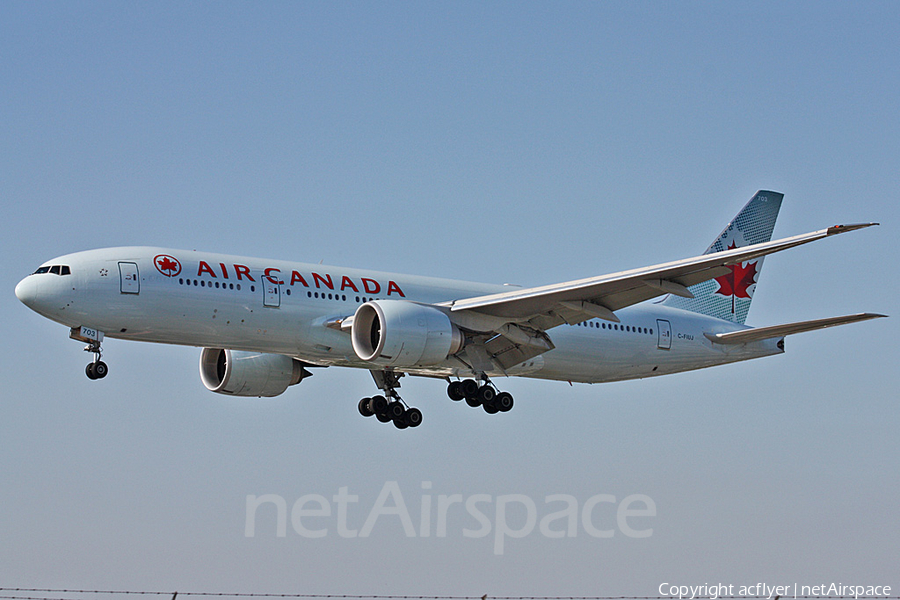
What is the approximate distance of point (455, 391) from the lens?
35188 mm

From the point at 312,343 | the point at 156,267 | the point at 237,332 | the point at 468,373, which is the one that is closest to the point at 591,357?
the point at 468,373

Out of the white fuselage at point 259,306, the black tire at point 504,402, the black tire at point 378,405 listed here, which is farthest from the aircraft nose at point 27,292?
the black tire at point 504,402

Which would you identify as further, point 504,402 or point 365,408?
point 365,408

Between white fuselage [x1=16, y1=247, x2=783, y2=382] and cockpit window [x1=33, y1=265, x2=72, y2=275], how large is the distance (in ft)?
0.37

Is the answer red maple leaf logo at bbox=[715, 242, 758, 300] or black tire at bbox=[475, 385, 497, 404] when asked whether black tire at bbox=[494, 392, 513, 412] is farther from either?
red maple leaf logo at bbox=[715, 242, 758, 300]

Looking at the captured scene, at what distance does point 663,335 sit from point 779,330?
4232 millimetres

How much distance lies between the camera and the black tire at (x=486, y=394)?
114 ft

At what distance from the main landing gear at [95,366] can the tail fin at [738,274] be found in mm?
19417

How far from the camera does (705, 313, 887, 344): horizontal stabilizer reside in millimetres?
30962

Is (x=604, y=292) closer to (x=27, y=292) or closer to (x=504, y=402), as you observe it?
(x=504, y=402)

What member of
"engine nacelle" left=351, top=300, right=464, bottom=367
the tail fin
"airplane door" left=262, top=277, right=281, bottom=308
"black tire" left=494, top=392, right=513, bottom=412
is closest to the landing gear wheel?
"airplane door" left=262, top=277, right=281, bottom=308

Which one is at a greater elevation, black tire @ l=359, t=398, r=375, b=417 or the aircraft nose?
the aircraft nose

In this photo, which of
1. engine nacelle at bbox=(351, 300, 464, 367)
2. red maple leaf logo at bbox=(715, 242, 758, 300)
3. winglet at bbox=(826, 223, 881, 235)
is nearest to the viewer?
winglet at bbox=(826, 223, 881, 235)

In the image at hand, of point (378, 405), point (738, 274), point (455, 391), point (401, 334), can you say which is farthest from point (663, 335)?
point (401, 334)
